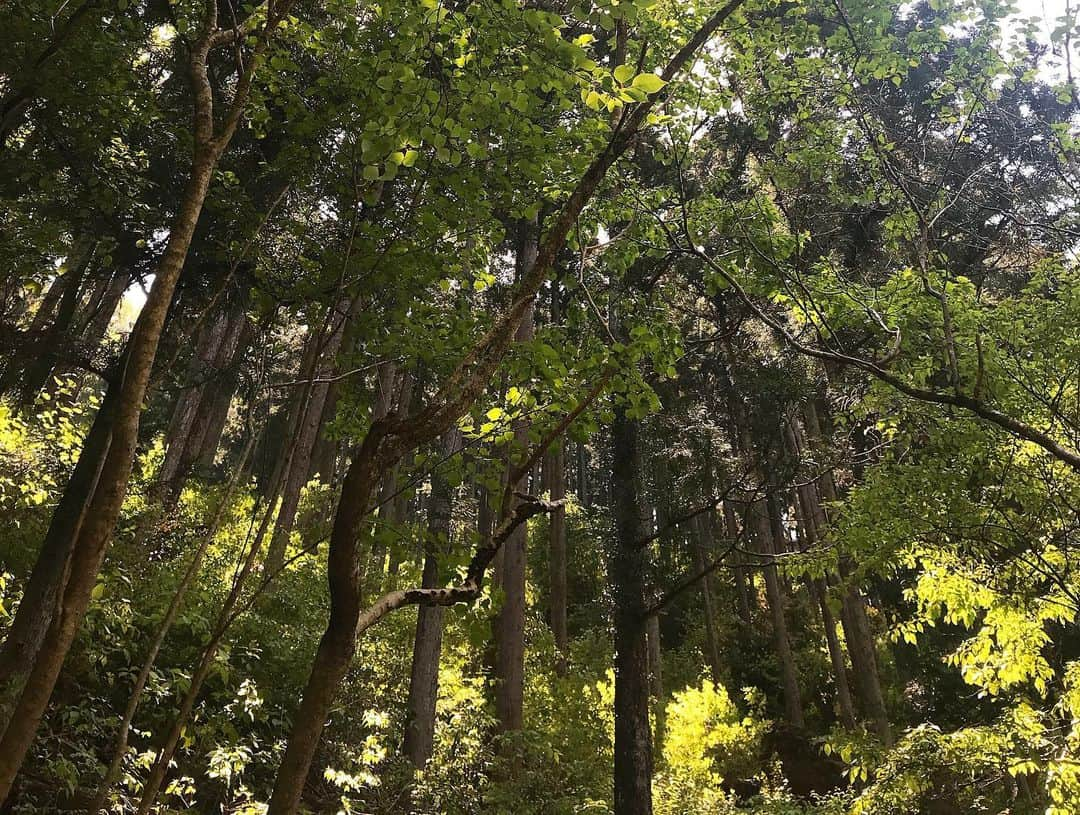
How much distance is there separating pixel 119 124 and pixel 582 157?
396 centimetres

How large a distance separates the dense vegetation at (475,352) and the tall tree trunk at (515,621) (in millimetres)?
68

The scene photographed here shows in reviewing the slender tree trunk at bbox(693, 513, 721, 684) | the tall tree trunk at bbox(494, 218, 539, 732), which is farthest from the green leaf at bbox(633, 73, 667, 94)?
the slender tree trunk at bbox(693, 513, 721, 684)

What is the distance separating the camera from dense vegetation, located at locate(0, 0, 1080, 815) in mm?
2498

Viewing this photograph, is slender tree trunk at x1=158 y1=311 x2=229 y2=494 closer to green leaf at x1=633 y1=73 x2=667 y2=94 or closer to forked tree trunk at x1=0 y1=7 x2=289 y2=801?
forked tree trunk at x1=0 y1=7 x2=289 y2=801

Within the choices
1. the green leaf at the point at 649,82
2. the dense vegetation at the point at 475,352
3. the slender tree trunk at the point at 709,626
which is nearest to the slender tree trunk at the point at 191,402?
the dense vegetation at the point at 475,352

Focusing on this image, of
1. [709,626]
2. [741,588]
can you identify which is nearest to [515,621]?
[709,626]

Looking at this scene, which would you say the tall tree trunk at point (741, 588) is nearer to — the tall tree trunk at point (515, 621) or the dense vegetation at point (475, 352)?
the dense vegetation at point (475, 352)

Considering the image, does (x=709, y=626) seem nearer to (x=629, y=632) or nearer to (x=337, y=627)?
(x=629, y=632)

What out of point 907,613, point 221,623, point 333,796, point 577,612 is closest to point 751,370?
point 333,796

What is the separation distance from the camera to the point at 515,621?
8992mm

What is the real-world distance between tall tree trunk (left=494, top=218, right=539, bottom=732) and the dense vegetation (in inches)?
2.7

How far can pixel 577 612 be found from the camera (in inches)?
856

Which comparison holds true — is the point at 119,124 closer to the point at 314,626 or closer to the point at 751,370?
the point at 314,626

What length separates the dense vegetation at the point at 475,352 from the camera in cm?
250
